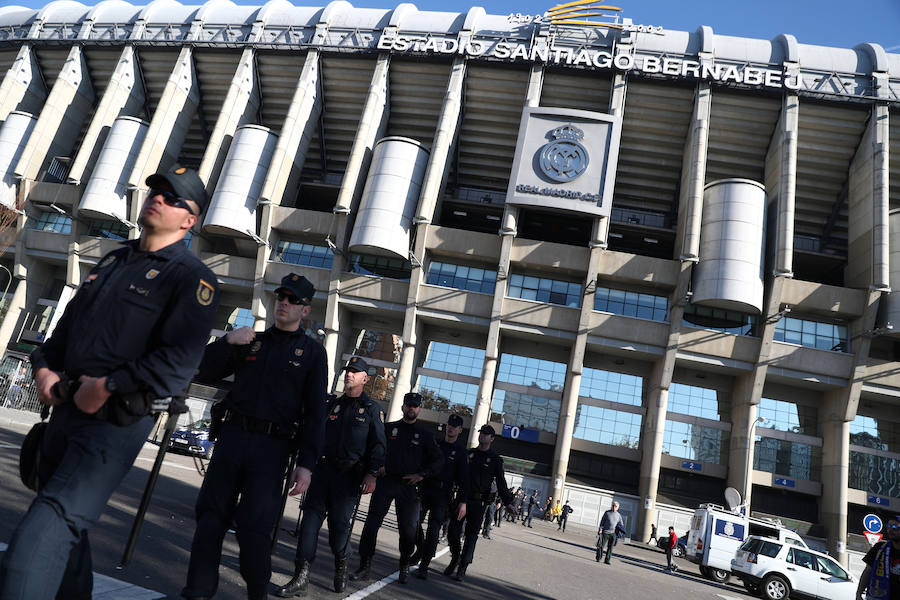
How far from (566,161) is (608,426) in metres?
15.1

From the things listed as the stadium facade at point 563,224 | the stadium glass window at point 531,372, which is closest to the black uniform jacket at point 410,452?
the stadium facade at point 563,224

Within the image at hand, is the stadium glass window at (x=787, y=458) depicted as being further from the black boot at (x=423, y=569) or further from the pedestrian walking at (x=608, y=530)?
the black boot at (x=423, y=569)

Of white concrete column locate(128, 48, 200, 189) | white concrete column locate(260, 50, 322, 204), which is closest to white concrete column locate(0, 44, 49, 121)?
white concrete column locate(128, 48, 200, 189)

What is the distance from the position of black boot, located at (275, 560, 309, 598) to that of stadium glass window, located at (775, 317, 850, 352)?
31.3 m

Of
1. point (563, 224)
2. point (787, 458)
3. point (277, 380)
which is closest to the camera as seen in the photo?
point (277, 380)

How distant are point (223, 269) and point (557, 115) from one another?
21.5 meters

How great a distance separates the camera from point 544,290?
3203 cm

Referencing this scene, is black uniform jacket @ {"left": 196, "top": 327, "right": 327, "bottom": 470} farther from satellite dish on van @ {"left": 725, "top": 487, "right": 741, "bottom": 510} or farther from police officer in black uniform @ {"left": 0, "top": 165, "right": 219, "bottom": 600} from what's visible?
satellite dish on van @ {"left": 725, "top": 487, "right": 741, "bottom": 510}

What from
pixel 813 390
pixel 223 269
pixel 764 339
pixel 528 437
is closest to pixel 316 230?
pixel 223 269

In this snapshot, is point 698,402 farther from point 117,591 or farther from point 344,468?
point 117,591

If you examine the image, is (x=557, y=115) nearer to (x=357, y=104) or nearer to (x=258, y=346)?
(x=357, y=104)

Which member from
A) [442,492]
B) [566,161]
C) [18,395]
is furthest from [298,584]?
[566,161]

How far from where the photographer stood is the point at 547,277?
106 ft

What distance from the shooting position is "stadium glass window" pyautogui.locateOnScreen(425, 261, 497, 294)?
106 ft
